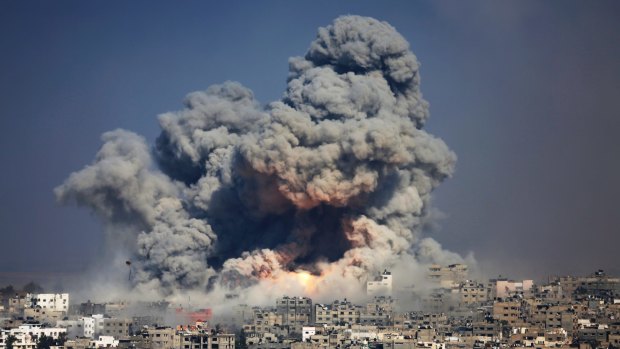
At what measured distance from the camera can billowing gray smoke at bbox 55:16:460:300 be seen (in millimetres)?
98188

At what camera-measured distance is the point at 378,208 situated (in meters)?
99.1

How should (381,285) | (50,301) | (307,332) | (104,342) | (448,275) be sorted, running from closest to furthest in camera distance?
(104,342), (307,332), (381,285), (448,275), (50,301)

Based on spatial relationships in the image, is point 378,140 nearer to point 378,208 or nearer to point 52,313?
point 378,208

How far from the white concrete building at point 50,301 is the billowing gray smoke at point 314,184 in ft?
11.5

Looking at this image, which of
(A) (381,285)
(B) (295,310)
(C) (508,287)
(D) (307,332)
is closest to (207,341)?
(D) (307,332)

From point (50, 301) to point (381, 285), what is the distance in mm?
15338

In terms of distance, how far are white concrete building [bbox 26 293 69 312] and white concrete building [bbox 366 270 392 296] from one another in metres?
13.6

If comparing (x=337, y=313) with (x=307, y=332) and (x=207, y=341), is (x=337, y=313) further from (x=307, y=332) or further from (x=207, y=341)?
(x=207, y=341)

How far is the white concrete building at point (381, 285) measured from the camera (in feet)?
321

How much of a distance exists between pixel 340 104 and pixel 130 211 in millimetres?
13114

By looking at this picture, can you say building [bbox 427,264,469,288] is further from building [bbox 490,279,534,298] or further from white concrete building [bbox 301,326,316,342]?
white concrete building [bbox 301,326,316,342]

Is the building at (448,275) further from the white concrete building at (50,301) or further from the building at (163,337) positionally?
the building at (163,337)

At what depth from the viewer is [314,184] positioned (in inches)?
3858

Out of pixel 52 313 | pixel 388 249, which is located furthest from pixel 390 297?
pixel 52 313
